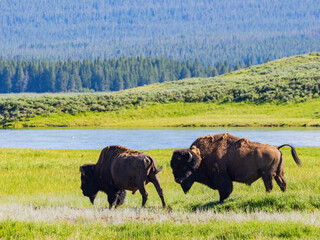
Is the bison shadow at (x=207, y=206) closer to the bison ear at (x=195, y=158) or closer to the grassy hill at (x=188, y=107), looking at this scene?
the bison ear at (x=195, y=158)

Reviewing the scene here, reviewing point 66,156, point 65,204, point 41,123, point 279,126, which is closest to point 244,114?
point 279,126

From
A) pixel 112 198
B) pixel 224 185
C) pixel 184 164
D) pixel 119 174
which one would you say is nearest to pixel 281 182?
pixel 224 185

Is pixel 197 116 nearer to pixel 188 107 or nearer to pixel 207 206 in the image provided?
pixel 188 107

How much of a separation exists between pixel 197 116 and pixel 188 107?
6405 millimetres

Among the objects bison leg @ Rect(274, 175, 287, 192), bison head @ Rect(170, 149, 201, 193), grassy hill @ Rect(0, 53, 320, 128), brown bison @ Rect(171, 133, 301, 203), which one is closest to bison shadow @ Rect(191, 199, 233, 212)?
brown bison @ Rect(171, 133, 301, 203)

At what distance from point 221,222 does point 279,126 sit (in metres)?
52.1

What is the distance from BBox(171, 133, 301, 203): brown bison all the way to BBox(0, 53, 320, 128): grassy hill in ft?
165

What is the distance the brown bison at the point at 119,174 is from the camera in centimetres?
1177

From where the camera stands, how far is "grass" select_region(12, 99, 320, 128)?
2525 inches

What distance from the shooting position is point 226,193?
11.9 m

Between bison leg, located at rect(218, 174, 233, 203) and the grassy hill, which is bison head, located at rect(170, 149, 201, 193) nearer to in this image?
bison leg, located at rect(218, 174, 233, 203)

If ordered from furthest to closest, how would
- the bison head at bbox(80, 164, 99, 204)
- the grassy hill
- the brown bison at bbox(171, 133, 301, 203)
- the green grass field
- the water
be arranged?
1. the grassy hill
2. the water
3. the bison head at bbox(80, 164, 99, 204)
4. the brown bison at bbox(171, 133, 301, 203)
5. the green grass field

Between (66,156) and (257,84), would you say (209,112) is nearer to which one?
(257,84)

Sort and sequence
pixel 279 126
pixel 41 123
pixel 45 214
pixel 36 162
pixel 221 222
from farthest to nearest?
pixel 41 123, pixel 279 126, pixel 36 162, pixel 45 214, pixel 221 222
